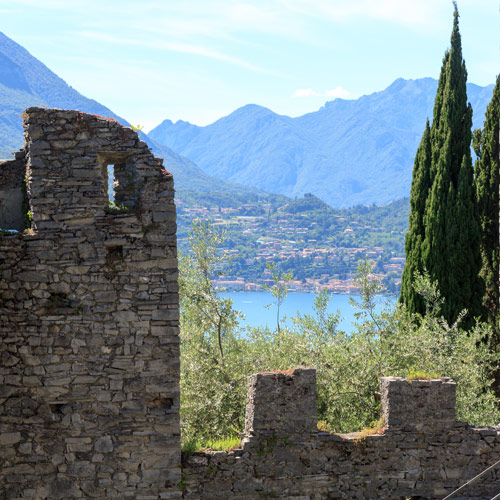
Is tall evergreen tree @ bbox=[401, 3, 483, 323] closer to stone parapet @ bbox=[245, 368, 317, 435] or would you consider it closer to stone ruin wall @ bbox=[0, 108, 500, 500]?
stone parapet @ bbox=[245, 368, 317, 435]

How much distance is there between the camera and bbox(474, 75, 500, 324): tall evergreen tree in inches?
872

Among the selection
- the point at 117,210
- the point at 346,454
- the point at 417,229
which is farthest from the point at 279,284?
the point at 117,210

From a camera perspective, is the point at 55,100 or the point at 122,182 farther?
the point at 55,100

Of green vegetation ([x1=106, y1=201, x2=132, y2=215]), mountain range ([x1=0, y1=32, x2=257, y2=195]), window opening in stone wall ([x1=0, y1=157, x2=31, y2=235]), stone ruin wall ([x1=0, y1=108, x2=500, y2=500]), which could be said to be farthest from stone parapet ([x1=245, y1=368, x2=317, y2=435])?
mountain range ([x1=0, y1=32, x2=257, y2=195])

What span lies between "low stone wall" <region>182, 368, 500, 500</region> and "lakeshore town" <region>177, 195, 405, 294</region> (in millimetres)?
33487

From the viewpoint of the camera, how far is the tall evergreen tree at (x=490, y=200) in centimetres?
2214

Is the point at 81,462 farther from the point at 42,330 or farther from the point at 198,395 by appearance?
the point at 198,395

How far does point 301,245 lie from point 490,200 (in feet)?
241

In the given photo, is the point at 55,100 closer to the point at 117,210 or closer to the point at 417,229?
the point at 417,229

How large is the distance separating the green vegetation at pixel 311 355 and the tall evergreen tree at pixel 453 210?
326cm

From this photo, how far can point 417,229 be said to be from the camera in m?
23.3

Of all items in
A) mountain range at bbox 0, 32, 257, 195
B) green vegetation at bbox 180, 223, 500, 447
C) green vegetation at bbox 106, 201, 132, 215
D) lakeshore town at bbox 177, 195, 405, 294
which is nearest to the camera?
green vegetation at bbox 106, 201, 132, 215

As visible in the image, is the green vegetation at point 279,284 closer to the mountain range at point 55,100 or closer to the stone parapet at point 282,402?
the stone parapet at point 282,402

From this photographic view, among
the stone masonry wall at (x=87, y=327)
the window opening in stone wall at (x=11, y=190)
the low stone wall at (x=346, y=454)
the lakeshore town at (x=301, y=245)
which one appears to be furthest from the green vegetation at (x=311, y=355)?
the lakeshore town at (x=301, y=245)
